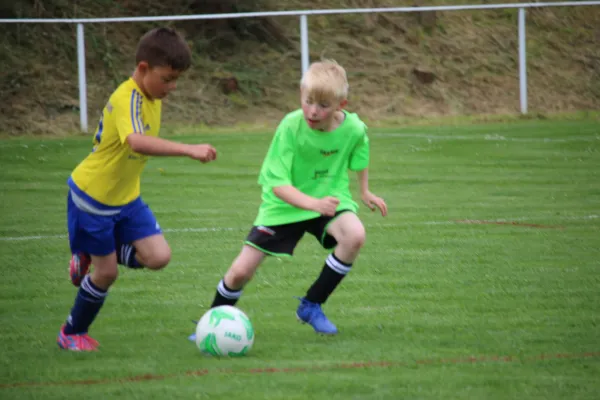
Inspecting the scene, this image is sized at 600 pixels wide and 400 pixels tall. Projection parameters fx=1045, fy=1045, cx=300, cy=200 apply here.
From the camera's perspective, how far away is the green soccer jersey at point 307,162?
5.41 m

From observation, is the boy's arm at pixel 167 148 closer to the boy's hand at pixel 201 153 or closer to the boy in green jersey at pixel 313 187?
the boy's hand at pixel 201 153

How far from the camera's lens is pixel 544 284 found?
6754 mm

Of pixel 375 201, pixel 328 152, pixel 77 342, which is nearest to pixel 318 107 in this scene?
pixel 328 152

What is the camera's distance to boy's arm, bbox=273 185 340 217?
5094 mm

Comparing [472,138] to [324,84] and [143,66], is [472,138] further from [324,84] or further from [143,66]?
[143,66]

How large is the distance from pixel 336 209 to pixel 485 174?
26.3 feet

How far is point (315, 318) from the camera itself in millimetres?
5551

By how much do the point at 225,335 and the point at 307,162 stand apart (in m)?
1.06

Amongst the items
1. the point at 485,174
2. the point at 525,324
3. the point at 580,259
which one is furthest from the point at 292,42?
the point at 525,324

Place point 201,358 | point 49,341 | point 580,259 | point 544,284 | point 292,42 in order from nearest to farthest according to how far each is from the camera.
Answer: point 201,358, point 49,341, point 544,284, point 580,259, point 292,42

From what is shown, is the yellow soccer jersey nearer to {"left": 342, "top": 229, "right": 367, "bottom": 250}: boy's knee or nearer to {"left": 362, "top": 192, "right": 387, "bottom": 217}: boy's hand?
{"left": 342, "top": 229, "right": 367, "bottom": 250}: boy's knee

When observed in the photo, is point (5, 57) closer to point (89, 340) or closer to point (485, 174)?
point (485, 174)

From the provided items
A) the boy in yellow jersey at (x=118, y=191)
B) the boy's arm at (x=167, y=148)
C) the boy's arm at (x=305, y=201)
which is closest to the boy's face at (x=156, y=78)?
the boy in yellow jersey at (x=118, y=191)

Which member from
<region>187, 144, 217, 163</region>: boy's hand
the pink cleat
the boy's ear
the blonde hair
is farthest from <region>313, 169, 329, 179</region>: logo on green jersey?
the pink cleat
